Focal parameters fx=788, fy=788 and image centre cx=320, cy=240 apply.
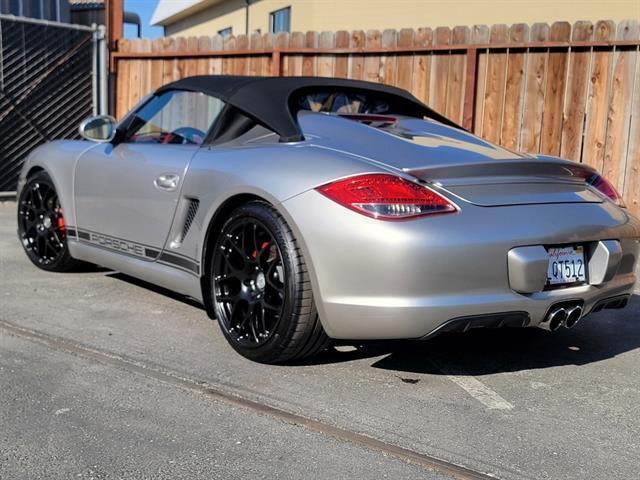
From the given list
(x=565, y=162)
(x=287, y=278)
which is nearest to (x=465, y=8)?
(x=565, y=162)

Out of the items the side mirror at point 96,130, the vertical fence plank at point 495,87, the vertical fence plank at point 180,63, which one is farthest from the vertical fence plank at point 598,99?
the vertical fence plank at point 180,63

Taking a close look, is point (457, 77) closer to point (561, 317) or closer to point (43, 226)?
point (43, 226)

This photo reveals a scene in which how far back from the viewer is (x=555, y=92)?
734 centimetres

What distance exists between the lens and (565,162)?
12.8 ft

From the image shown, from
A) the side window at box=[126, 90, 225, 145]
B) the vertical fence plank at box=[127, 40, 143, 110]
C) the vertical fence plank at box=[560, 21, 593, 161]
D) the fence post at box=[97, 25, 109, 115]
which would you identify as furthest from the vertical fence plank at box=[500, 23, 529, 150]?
the fence post at box=[97, 25, 109, 115]

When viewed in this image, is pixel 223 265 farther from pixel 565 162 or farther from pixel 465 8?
pixel 465 8

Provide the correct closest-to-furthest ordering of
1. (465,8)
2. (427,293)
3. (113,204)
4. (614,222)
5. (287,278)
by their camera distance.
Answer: (427,293) < (287,278) < (614,222) < (113,204) < (465,8)

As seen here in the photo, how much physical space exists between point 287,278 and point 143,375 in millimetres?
798

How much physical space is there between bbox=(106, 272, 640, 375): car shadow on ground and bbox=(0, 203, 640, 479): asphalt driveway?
0.05 ft

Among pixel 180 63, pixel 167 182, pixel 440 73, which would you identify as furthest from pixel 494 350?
pixel 180 63

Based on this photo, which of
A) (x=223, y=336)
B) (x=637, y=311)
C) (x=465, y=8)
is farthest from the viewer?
(x=465, y=8)

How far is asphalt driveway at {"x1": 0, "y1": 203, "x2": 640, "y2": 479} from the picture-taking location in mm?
2712

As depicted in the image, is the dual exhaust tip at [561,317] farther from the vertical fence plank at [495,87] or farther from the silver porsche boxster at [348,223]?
the vertical fence plank at [495,87]

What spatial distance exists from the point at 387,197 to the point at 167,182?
4.99ft
